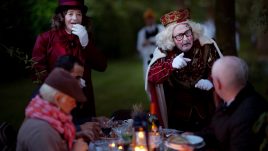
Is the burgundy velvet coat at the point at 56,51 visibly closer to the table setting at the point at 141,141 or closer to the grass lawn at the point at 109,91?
the table setting at the point at 141,141

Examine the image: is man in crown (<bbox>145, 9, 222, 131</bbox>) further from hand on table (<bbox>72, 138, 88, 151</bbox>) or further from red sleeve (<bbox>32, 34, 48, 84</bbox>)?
hand on table (<bbox>72, 138, 88, 151</bbox>)

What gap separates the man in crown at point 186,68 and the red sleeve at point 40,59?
111cm

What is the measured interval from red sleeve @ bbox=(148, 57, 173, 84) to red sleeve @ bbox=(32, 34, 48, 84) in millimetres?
1093

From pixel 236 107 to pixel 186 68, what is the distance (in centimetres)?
136

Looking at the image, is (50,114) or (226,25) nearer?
(50,114)

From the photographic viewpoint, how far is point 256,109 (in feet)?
9.90

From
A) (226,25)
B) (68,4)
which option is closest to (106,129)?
(68,4)

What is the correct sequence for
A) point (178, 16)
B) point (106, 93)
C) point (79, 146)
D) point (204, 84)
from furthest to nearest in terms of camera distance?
1. point (106, 93)
2. point (178, 16)
3. point (204, 84)
4. point (79, 146)

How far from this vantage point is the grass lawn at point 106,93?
9.24 metres

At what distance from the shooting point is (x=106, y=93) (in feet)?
37.2

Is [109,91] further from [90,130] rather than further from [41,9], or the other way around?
[90,130]

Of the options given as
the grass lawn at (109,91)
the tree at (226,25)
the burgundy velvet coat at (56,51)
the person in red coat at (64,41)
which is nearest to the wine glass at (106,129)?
the burgundy velvet coat at (56,51)

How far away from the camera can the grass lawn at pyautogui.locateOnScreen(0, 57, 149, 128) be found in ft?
30.3

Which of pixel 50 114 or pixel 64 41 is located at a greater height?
pixel 64 41
